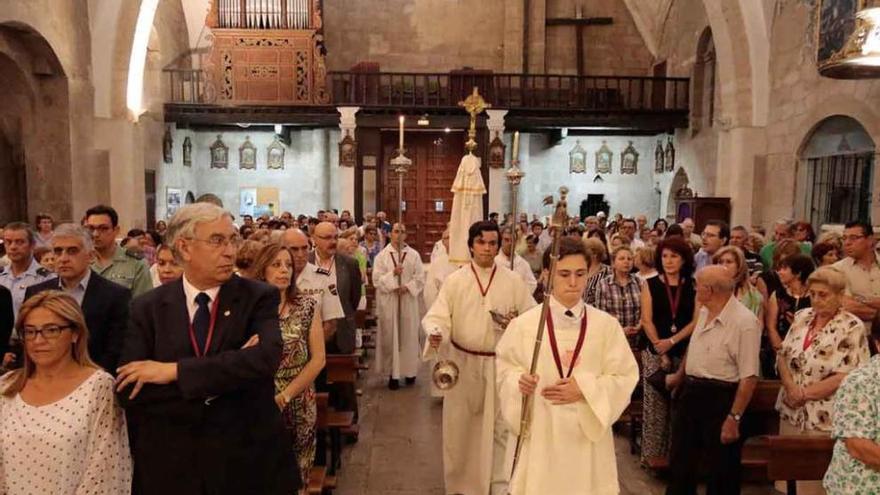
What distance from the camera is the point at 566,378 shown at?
3.10m

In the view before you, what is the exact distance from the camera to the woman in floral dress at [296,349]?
3576 mm

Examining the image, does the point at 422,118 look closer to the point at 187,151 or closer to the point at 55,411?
the point at 187,151

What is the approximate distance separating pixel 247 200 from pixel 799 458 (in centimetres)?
1932

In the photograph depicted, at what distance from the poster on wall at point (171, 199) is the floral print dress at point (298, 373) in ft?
52.7

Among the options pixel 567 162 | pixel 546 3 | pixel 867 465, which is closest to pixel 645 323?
pixel 867 465

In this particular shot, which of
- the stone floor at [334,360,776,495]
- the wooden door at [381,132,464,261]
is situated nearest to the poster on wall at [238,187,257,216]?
the wooden door at [381,132,464,261]

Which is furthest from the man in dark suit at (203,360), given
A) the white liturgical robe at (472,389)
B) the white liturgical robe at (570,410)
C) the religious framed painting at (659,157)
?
the religious framed painting at (659,157)

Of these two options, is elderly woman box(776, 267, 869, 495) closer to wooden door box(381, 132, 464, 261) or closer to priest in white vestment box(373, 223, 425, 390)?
priest in white vestment box(373, 223, 425, 390)

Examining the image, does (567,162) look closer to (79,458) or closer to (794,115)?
(794,115)

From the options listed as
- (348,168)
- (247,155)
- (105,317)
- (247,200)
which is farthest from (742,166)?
(247,200)

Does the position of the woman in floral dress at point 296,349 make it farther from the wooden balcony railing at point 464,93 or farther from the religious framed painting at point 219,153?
the religious framed painting at point 219,153

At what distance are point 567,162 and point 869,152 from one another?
10.9 m

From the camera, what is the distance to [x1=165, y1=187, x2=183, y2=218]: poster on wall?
1845cm

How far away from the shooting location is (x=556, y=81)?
2105 cm
